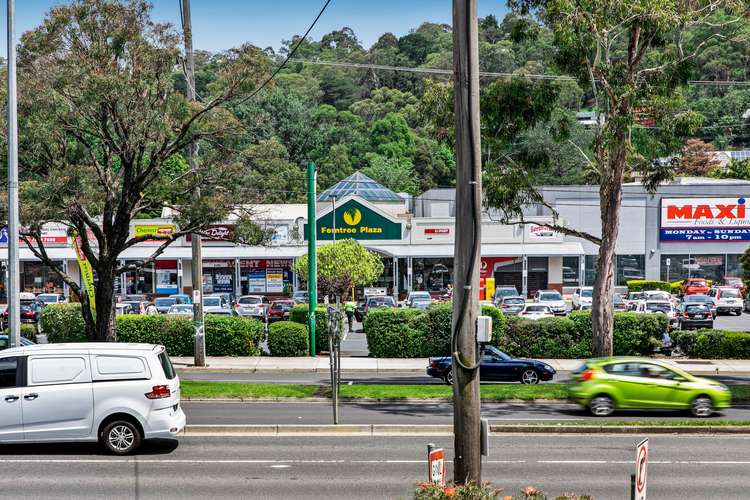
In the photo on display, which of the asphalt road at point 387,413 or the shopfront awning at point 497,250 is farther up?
the shopfront awning at point 497,250

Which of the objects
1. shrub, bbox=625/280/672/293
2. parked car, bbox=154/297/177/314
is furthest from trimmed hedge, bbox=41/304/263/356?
shrub, bbox=625/280/672/293

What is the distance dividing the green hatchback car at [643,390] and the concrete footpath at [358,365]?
10.4m

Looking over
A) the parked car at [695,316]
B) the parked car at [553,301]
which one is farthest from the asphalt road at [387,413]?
the parked car at [553,301]

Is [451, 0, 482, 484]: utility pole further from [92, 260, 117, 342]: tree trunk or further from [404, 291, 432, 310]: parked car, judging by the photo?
[404, 291, 432, 310]: parked car

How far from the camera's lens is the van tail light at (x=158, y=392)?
15.6 m

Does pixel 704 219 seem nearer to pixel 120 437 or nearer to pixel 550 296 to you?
pixel 550 296

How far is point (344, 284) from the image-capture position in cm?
5191

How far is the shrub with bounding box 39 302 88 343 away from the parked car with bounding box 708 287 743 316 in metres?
36.3

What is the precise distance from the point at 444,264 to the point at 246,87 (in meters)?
39.3

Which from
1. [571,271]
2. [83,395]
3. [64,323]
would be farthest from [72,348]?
[571,271]

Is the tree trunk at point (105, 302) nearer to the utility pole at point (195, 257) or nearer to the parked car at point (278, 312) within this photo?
the utility pole at point (195, 257)

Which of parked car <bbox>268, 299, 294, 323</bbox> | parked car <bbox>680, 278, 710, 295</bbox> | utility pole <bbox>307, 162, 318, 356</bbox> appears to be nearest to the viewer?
utility pole <bbox>307, 162, 318, 356</bbox>

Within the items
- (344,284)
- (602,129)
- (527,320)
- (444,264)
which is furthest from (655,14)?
(444,264)

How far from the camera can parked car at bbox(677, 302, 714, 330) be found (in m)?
44.0
